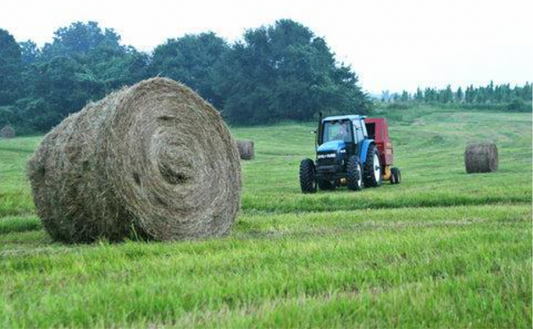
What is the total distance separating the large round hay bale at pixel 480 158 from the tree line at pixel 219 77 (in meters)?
30.8

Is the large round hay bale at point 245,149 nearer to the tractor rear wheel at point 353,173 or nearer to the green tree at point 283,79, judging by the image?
the tractor rear wheel at point 353,173

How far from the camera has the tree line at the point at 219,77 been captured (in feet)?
180

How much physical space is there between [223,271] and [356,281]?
1009mm

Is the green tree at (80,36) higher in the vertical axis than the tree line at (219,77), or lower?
higher

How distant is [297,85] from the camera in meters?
55.4

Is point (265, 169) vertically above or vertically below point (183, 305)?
below

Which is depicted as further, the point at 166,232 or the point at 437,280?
the point at 166,232

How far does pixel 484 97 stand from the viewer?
61375 millimetres

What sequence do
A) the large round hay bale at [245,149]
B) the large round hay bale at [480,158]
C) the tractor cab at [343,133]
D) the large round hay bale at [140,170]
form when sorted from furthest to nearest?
the large round hay bale at [245,149], the large round hay bale at [480,158], the tractor cab at [343,133], the large round hay bale at [140,170]

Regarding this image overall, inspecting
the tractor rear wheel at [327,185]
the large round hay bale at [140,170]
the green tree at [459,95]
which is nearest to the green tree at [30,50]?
the green tree at [459,95]

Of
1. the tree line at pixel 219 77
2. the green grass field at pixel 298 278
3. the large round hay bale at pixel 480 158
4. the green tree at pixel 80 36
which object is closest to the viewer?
the green grass field at pixel 298 278

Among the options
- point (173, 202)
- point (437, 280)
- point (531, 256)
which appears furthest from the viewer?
point (173, 202)

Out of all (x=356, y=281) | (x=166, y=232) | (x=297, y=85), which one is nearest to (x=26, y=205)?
(x=166, y=232)

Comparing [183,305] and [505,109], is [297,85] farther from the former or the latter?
[183,305]
